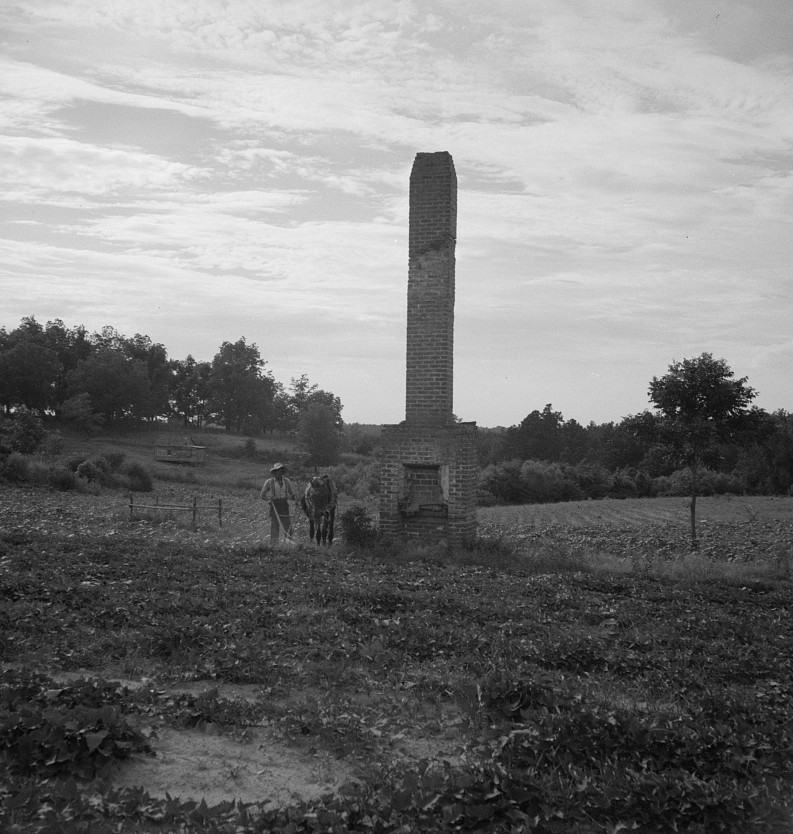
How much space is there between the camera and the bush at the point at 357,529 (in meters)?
15.6

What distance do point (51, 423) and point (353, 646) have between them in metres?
67.8

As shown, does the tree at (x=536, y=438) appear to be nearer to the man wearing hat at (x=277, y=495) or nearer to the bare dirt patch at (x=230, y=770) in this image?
the man wearing hat at (x=277, y=495)

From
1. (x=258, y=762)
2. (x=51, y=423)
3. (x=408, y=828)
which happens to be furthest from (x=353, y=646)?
(x=51, y=423)

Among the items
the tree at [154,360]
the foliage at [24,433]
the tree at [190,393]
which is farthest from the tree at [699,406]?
the tree at [190,393]

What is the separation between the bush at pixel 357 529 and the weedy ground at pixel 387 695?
2.10 metres

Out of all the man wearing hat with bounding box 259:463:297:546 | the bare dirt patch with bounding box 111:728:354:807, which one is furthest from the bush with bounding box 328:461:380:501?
the bare dirt patch with bounding box 111:728:354:807

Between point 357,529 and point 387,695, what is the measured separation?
8.57m

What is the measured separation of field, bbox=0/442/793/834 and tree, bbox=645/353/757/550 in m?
4.56

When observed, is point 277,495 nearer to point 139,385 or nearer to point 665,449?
point 665,449

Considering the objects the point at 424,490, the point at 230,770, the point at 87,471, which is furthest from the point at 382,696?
the point at 87,471

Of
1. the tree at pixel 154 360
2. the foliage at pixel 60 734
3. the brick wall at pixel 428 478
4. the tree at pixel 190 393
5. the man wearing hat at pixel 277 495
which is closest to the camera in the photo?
the foliage at pixel 60 734

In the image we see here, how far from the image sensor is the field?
4871 millimetres

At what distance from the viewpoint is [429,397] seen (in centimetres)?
1580

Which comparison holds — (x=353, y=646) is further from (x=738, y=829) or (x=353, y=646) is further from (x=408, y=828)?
(x=738, y=829)
